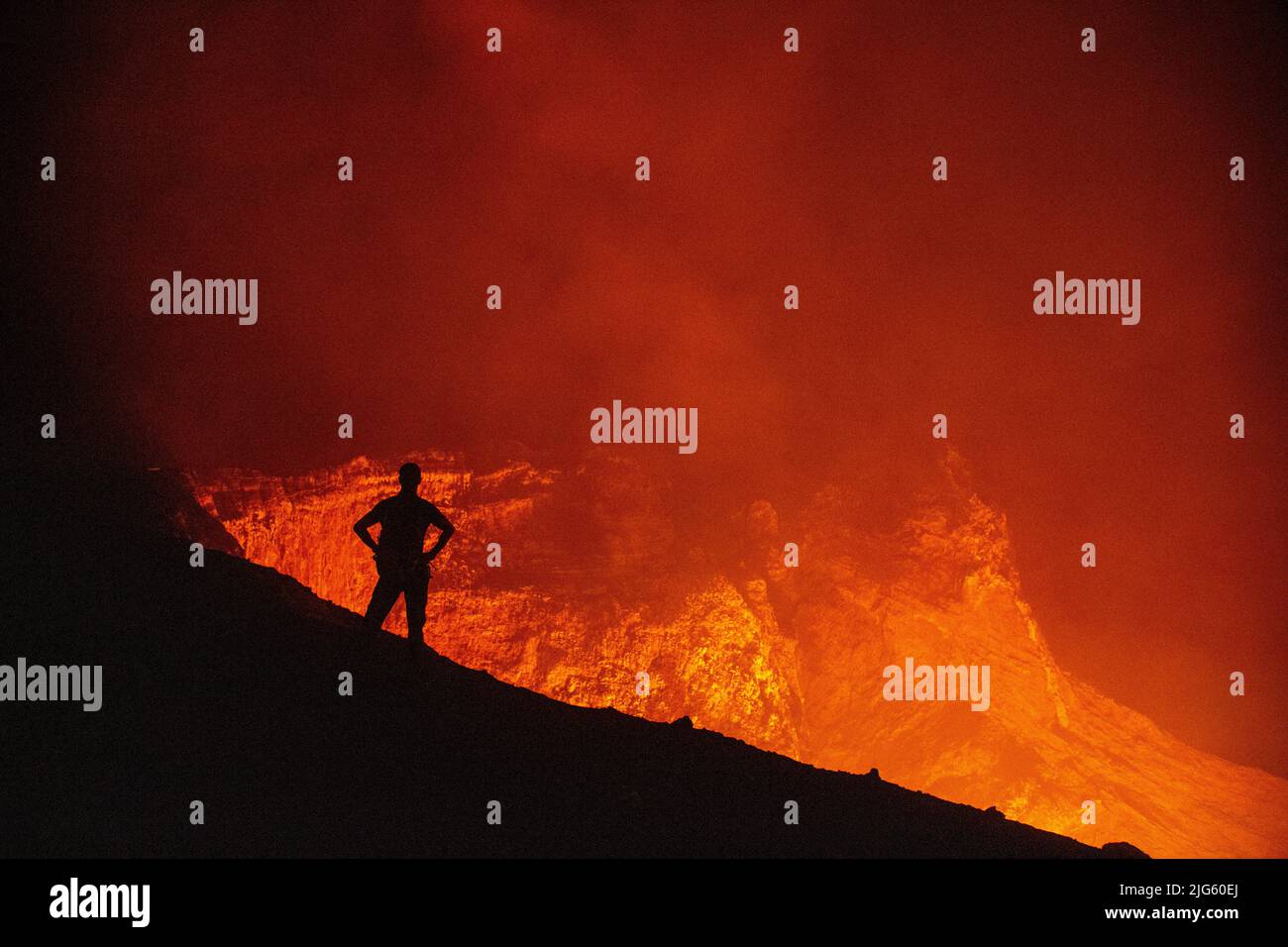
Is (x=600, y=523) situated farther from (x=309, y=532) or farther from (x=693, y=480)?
(x=309, y=532)

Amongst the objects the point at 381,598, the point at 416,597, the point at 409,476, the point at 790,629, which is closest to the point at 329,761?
the point at 416,597

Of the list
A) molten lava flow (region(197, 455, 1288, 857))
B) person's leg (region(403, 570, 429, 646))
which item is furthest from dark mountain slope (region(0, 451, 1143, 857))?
molten lava flow (region(197, 455, 1288, 857))

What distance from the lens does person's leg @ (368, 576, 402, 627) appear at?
14177mm

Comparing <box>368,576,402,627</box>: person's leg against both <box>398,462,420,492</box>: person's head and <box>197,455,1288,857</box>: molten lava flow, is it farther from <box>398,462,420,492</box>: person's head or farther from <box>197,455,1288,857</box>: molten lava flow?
<box>197,455,1288,857</box>: molten lava flow

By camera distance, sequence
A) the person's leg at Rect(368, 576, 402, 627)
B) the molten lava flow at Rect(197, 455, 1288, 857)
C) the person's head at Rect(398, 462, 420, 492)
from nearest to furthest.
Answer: the person's head at Rect(398, 462, 420, 492), the person's leg at Rect(368, 576, 402, 627), the molten lava flow at Rect(197, 455, 1288, 857)

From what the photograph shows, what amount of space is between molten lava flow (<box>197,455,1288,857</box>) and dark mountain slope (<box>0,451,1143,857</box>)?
18.6 metres

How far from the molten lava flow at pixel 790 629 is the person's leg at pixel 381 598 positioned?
66.5 ft

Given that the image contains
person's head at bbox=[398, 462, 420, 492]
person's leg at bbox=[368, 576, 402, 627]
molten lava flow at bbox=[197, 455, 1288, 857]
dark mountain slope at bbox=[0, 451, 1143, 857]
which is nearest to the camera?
dark mountain slope at bbox=[0, 451, 1143, 857]

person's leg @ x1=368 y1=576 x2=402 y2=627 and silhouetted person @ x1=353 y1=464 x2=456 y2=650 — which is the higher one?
silhouetted person @ x1=353 y1=464 x2=456 y2=650

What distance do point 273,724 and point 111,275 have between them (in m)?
29.4

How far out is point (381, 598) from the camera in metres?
14.5

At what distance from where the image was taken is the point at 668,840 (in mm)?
12500

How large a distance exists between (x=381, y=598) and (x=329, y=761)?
7.23 ft
